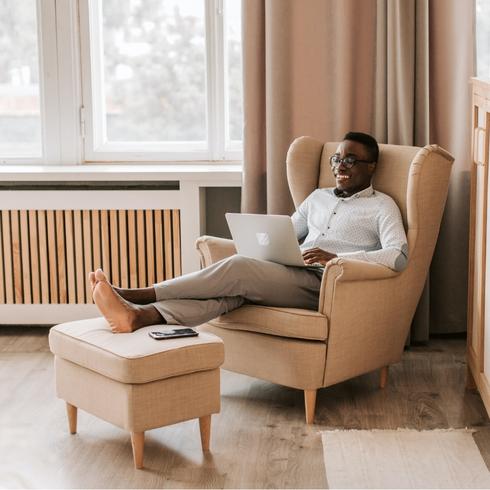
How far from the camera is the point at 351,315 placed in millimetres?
3236

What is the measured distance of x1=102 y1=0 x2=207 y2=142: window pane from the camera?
4355mm

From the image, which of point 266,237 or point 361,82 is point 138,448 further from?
point 361,82

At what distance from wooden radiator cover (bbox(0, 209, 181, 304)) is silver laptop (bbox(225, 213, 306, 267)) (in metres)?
0.85

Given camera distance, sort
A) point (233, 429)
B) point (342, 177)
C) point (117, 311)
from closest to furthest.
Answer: point (117, 311) → point (233, 429) → point (342, 177)

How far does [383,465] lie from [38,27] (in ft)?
8.94

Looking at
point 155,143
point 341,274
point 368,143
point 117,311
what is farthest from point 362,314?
point 155,143

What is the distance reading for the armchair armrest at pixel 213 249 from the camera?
3.56m

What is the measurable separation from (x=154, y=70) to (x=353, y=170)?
1.32 metres

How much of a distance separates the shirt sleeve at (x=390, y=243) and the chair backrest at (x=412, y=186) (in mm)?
57

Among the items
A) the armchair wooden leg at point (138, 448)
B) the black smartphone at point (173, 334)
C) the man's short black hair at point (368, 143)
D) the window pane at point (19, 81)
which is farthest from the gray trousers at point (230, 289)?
the window pane at point (19, 81)

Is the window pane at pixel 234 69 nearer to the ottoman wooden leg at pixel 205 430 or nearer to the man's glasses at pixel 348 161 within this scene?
the man's glasses at pixel 348 161

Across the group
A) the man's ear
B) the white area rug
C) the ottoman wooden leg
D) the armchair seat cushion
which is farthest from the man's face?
the ottoman wooden leg

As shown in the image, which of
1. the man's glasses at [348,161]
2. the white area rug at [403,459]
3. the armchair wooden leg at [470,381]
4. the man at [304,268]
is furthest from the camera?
the man's glasses at [348,161]

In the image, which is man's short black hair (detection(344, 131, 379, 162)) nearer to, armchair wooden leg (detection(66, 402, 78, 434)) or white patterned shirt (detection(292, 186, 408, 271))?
white patterned shirt (detection(292, 186, 408, 271))
